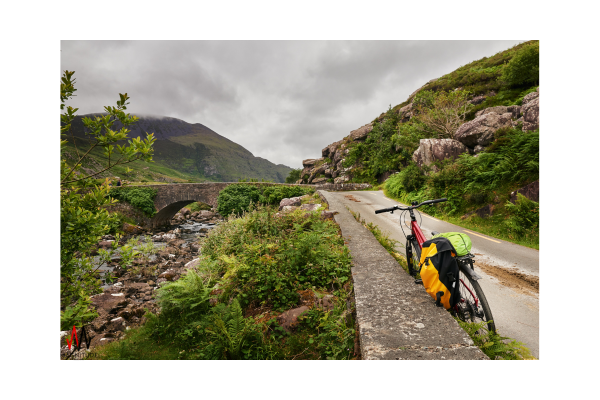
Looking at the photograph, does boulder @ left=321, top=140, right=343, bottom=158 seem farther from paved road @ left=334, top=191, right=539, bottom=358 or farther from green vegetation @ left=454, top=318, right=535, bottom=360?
green vegetation @ left=454, top=318, right=535, bottom=360

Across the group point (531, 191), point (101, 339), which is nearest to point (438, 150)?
point (531, 191)

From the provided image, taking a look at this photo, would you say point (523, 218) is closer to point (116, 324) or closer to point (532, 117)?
point (532, 117)

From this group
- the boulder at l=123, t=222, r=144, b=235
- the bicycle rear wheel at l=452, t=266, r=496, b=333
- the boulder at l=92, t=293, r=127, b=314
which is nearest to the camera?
the bicycle rear wheel at l=452, t=266, r=496, b=333

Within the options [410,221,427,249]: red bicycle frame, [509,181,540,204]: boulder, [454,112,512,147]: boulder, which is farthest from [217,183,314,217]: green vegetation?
[410,221,427,249]: red bicycle frame

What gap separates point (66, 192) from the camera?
9.21 ft

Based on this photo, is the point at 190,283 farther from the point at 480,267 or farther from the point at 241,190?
the point at 241,190

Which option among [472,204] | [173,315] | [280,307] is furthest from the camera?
[472,204]

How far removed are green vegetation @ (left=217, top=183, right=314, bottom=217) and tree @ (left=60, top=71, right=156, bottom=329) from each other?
22.3 meters

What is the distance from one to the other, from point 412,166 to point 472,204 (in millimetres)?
5608

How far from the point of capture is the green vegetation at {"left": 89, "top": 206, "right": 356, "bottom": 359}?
9.42 ft

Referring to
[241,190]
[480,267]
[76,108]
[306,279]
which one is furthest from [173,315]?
[241,190]

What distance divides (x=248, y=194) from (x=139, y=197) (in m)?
12.6

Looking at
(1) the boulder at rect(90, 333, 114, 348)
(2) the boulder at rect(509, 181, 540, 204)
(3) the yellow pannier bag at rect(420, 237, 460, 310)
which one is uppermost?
(2) the boulder at rect(509, 181, 540, 204)

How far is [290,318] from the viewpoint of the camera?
10.9ft
